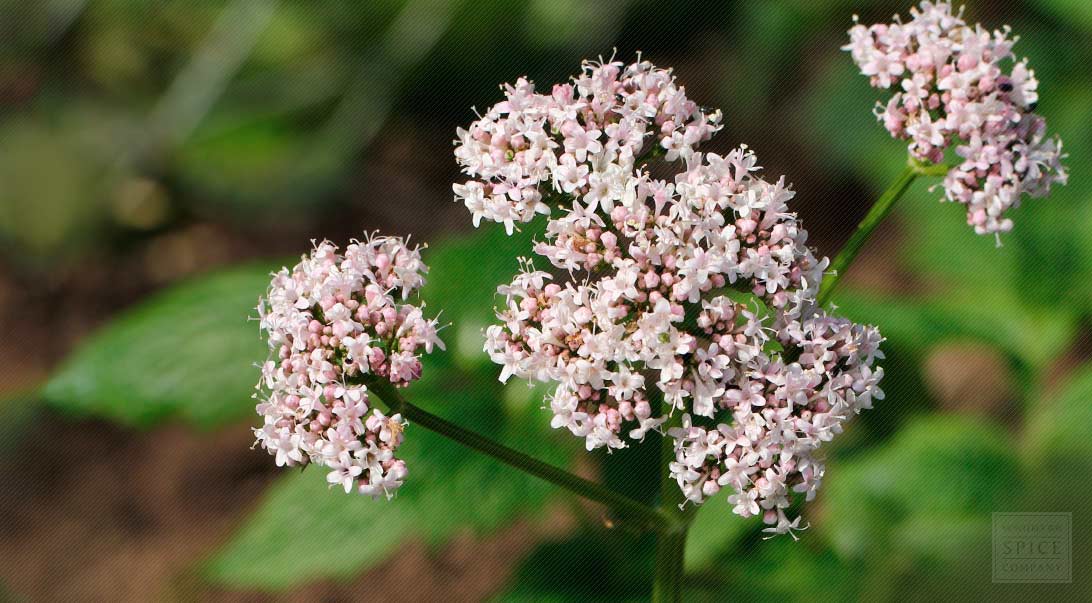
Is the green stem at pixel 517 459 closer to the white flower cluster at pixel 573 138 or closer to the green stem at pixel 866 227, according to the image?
the white flower cluster at pixel 573 138

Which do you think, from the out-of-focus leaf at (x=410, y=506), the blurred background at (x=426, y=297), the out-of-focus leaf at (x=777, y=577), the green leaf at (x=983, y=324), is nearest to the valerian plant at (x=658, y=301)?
the blurred background at (x=426, y=297)


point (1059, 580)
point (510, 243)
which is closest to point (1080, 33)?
point (1059, 580)

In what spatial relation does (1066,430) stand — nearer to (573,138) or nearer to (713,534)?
(713,534)

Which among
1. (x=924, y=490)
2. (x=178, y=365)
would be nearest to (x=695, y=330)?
(x=924, y=490)

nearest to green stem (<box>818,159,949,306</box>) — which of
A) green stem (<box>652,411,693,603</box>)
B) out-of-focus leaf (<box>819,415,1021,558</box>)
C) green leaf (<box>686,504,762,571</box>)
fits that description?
green stem (<box>652,411,693,603</box>)

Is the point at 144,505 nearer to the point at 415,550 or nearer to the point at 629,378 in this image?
the point at 415,550
